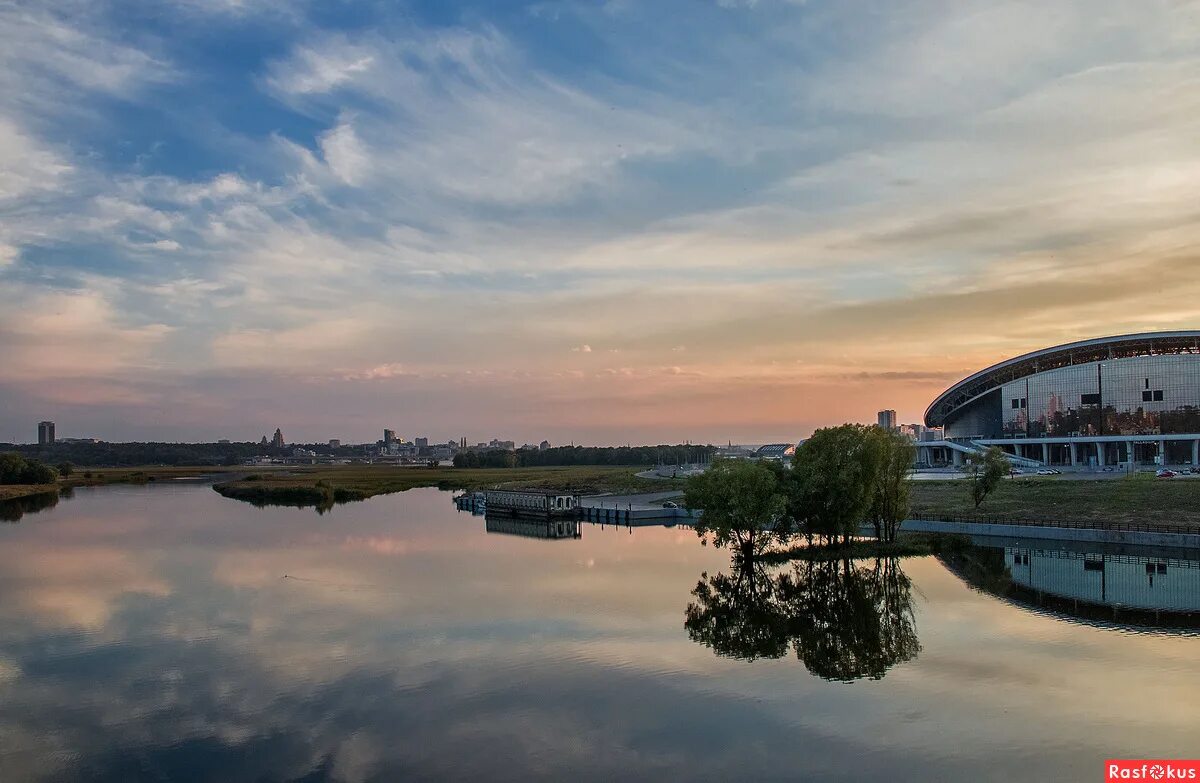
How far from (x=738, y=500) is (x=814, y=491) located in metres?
5.73

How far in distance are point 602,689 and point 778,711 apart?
5399mm

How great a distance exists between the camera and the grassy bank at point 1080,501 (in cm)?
5878

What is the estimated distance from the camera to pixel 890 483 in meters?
54.3

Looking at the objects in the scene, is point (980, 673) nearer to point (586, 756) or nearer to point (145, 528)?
point (586, 756)

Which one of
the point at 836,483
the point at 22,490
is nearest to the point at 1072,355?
the point at 836,483

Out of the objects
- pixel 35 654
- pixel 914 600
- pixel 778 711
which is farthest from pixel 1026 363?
pixel 35 654

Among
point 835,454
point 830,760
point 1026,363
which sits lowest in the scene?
point 830,760

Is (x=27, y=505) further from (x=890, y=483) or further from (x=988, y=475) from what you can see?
(x=988, y=475)

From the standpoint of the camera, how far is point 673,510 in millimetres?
Result: 78438

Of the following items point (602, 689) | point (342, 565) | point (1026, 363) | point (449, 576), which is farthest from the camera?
point (1026, 363)

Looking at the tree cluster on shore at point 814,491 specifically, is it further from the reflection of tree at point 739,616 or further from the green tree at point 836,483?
the reflection of tree at point 739,616

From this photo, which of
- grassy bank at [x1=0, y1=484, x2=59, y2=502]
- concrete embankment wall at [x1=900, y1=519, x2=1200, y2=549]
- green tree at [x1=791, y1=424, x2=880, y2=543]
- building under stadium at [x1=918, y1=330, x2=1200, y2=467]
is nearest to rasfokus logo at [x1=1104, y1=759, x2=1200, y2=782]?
green tree at [x1=791, y1=424, x2=880, y2=543]

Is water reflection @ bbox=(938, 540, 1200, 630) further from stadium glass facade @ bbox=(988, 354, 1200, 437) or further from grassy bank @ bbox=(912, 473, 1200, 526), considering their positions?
stadium glass facade @ bbox=(988, 354, 1200, 437)

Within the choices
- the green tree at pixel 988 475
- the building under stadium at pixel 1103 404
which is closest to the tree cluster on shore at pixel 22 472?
the green tree at pixel 988 475
